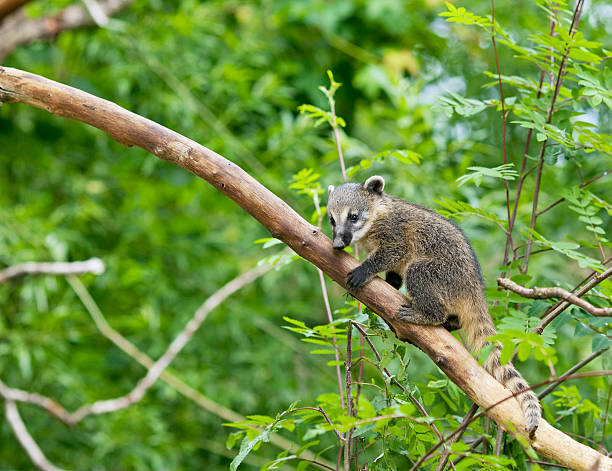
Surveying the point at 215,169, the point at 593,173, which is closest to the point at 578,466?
the point at 215,169

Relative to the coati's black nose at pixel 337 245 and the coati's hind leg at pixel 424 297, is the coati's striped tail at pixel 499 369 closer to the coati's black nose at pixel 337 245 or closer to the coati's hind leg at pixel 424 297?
the coati's hind leg at pixel 424 297

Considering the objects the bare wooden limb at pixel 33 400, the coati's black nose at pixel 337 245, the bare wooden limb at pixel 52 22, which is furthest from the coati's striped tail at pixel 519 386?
the bare wooden limb at pixel 52 22

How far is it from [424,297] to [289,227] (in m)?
0.56

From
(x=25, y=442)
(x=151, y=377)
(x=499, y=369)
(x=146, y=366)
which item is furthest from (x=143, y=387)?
(x=499, y=369)

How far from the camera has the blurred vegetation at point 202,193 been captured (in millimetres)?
4293

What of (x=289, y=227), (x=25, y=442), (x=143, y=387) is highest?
(x=289, y=227)

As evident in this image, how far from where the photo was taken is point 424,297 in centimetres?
217

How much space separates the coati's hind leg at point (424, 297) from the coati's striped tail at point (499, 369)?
10 centimetres

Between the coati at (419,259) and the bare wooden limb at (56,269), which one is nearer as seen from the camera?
the coati at (419,259)

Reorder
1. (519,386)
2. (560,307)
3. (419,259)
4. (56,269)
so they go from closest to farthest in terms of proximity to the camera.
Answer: (560,307), (519,386), (419,259), (56,269)

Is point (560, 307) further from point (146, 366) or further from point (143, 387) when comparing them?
point (146, 366)

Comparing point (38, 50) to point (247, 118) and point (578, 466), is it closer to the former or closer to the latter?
point (247, 118)

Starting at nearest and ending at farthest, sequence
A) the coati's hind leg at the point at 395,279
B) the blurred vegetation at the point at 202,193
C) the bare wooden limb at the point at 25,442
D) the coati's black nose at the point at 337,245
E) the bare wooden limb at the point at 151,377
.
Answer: the coati's black nose at the point at 337,245 < the coati's hind leg at the point at 395,279 < the bare wooden limb at the point at 151,377 < the bare wooden limb at the point at 25,442 < the blurred vegetation at the point at 202,193

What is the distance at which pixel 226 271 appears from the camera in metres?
4.86
